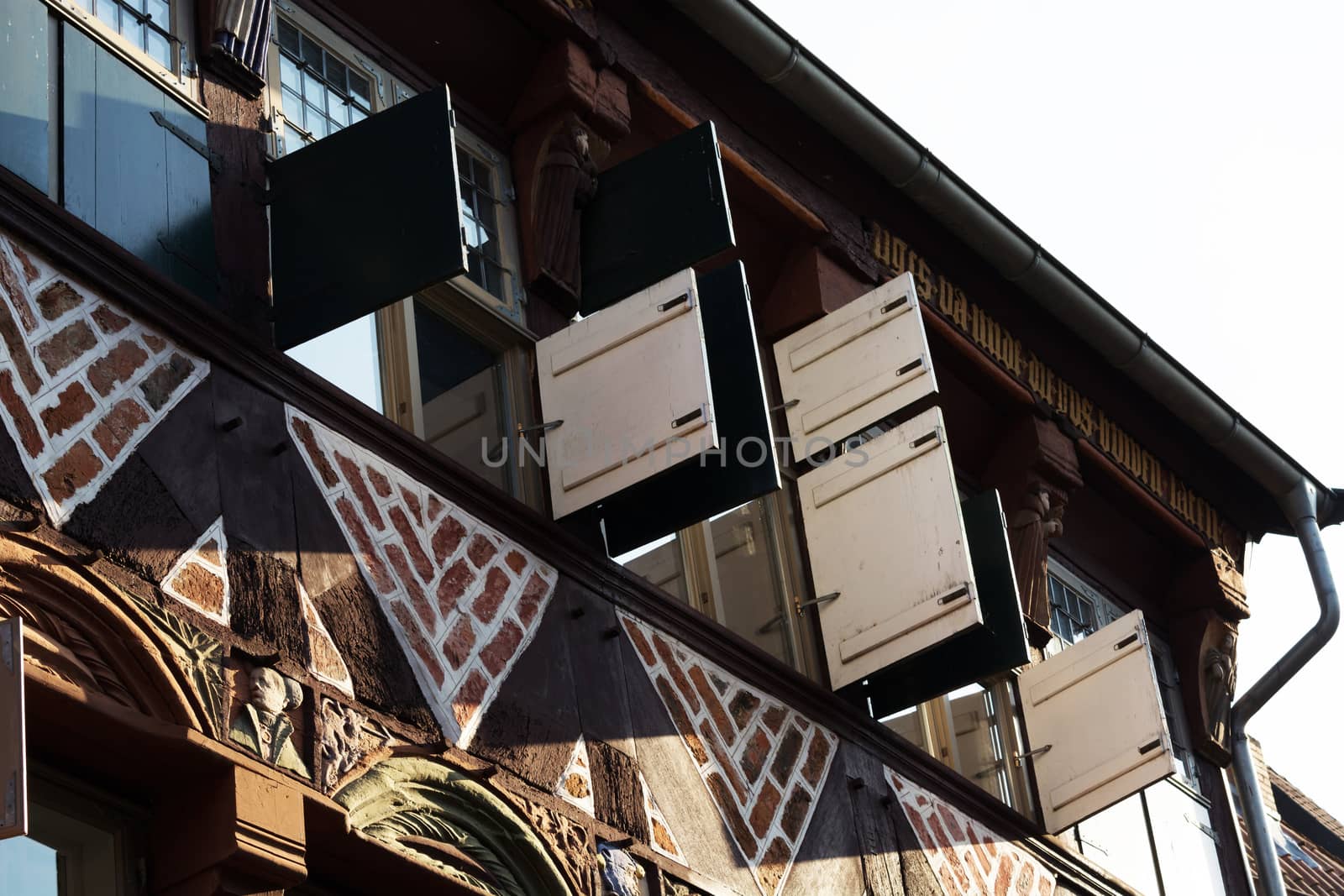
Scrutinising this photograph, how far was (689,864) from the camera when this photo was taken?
7246 millimetres

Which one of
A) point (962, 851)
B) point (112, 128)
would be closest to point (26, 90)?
point (112, 128)

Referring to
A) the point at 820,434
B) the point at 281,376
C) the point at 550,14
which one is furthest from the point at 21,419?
the point at 820,434

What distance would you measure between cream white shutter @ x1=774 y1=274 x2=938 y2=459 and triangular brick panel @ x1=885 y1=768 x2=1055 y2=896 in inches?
52.2

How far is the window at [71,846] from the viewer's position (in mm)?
5227

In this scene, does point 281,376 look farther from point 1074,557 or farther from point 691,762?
point 1074,557

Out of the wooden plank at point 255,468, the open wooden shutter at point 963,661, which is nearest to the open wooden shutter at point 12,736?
A: the wooden plank at point 255,468

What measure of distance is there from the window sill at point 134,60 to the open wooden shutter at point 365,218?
0.32 metres

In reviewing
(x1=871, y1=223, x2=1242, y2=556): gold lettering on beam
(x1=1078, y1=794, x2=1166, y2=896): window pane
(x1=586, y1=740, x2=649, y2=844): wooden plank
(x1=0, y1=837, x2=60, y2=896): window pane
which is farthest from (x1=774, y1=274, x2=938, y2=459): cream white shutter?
(x1=0, y1=837, x2=60, y2=896): window pane

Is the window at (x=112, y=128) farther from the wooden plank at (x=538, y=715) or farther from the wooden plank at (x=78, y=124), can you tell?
the wooden plank at (x=538, y=715)

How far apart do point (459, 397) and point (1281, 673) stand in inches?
221

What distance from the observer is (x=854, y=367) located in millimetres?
9172

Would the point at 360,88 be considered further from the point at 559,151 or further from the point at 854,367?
the point at 854,367

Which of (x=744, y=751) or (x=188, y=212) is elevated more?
(x=188, y=212)

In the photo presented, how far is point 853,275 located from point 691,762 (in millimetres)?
3043
